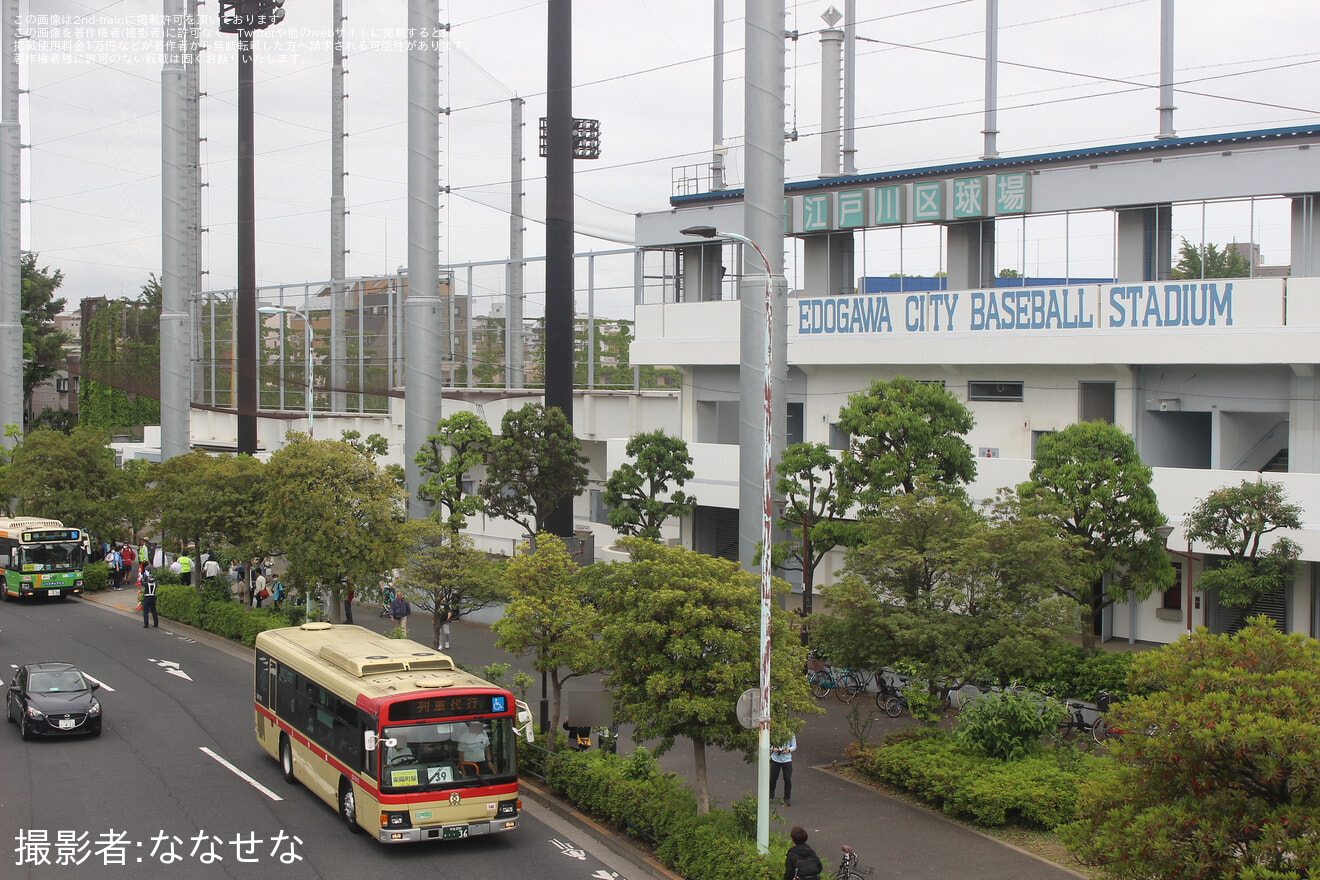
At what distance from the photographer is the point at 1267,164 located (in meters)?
26.8

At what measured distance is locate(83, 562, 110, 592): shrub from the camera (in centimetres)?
4216

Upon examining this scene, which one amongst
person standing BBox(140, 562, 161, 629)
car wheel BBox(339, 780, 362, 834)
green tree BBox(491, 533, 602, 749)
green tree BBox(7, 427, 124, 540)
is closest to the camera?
car wheel BBox(339, 780, 362, 834)

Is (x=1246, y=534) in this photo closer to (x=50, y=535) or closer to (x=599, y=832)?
(x=599, y=832)

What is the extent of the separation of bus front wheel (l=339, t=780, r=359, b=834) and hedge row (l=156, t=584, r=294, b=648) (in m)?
13.2

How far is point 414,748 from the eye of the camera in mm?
15617

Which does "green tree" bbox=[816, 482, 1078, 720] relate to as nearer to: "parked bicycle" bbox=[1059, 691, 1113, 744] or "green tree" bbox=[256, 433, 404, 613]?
"parked bicycle" bbox=[1059, 691, 1113, 744]

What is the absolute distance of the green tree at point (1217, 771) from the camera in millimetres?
8867

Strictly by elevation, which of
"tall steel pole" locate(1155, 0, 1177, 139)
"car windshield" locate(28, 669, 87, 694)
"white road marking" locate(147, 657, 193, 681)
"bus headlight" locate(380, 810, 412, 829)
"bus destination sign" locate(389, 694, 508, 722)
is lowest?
"white road marking" locate(147, 657, 193, 681)

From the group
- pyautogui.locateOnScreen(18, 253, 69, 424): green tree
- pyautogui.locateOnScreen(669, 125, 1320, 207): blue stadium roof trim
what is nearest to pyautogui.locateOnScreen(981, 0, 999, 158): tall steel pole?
pyautogui.locateOnScreen(669, 125, 1320, 207): blue stadium roof trim

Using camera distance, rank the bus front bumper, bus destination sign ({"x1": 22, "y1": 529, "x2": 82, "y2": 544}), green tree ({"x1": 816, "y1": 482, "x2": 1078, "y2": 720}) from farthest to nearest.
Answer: bus destination sign ({"x1": 22, "y1": 529, "x2": 82, "y2": 544}), green tree ({"x1": 816, "y1": 482, "x2": 1078, "y2": 720}), the bus front bumper

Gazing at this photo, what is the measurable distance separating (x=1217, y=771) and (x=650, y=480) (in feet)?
68.8

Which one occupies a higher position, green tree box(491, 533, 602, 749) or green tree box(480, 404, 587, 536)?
green tree box(480, 404, 587, 536)

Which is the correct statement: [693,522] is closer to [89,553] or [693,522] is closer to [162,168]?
[162,168]

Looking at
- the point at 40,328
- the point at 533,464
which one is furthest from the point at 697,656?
the point at 40,328
